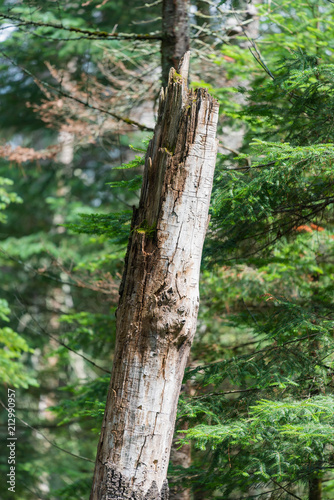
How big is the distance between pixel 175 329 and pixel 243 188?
1.39 m

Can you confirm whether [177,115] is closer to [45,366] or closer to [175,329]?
[175,329]

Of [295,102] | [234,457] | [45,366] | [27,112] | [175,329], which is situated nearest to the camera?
[175,329]

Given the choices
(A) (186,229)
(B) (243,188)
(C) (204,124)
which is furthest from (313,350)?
(C) (204,124)

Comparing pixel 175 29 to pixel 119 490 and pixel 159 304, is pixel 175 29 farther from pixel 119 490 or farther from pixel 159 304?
pixel 119 490

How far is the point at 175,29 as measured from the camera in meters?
5.42

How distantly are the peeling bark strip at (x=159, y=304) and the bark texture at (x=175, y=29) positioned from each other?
8.35ft

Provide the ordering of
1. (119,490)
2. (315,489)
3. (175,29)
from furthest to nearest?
(175,29) < (315,489) < (119,490)

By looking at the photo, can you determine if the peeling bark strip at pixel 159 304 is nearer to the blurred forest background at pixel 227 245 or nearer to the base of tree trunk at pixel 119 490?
the base of tree trunk at pixel 119 490

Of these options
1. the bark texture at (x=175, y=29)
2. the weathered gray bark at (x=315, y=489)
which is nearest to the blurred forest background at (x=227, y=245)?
the weathered gray bark at (x=315, y=489)

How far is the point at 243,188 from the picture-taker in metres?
3.65

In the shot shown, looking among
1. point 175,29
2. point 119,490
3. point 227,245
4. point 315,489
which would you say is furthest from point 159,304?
point 175,29

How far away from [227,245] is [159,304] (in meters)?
1.80

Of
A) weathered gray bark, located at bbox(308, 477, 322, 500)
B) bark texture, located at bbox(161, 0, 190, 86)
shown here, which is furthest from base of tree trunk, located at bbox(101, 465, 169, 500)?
bark texture, located at bbox(161, 0, 190, 86)

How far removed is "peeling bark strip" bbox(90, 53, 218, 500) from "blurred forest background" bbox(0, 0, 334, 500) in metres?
0.49
